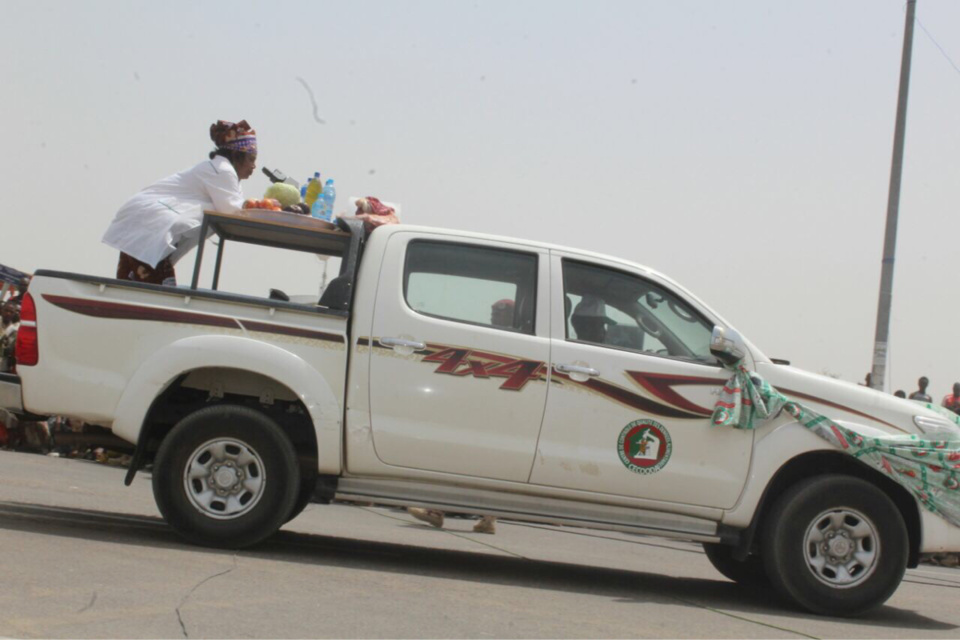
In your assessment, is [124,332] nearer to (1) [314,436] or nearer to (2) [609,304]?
(1) [314,436]

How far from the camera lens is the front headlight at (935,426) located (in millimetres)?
6734

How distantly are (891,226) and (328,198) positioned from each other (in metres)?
8.68

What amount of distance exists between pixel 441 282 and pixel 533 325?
0.58 meters

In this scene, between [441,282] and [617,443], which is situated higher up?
[441,282]

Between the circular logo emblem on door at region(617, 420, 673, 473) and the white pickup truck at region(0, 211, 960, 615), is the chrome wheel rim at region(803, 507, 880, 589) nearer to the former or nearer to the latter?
the white pickup truck at region(0, 211, 960, 615)

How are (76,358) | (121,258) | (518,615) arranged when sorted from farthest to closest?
(121,258)
(76,358)
(518,615)

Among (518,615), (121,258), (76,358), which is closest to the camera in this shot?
(518,615)

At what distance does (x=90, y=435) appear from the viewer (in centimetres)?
673

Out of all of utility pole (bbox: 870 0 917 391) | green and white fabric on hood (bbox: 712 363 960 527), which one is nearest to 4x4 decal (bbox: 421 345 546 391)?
green and white fabric on hood (bbox: 712 363 960 527)

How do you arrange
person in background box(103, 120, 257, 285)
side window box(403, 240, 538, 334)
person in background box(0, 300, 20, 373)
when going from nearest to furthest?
side window box(403, 240, 538, 334) < person in background box(103, 120, 257, 285) < person in background box(0, 300, 20, 373)

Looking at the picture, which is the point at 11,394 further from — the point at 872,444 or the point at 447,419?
the point at 872,444

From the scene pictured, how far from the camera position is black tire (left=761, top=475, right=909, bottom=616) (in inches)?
257

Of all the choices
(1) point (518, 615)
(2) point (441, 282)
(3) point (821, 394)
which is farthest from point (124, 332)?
(3) point (821, 394)

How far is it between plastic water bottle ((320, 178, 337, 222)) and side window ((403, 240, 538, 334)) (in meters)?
0.90
